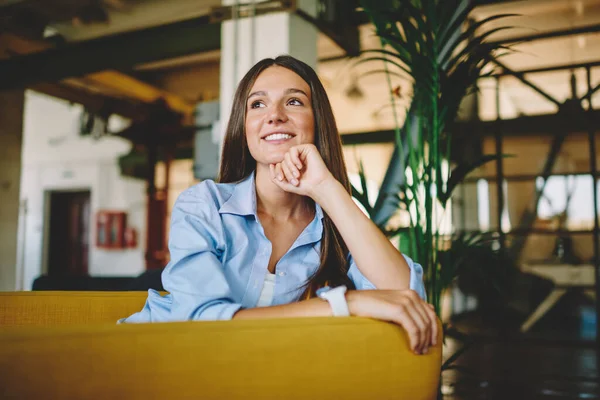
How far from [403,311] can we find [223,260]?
49 centimetres

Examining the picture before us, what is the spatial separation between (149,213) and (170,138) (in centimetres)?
149

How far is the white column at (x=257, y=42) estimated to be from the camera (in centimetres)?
287

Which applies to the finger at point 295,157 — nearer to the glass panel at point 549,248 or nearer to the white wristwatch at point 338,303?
the white wristwatch at point 338,303

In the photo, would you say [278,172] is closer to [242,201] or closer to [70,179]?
[242,201]

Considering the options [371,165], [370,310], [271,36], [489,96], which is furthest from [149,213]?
[370,310]

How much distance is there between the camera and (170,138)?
25.1 ft

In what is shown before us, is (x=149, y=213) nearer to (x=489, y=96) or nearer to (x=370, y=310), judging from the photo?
(x=489, y=96)

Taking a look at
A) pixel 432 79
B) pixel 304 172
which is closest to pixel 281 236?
pixel 304 172

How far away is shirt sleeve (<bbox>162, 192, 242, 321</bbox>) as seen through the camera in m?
1.02

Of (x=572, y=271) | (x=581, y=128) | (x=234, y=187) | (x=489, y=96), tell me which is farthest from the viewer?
(x=489, y=96)

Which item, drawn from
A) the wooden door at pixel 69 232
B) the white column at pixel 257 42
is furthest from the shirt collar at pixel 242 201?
the wooden door at pixel 69 232

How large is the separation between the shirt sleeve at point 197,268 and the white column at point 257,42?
71.0 inches

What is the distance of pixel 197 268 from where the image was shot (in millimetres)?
1080

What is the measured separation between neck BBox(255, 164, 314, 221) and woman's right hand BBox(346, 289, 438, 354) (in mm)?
531
